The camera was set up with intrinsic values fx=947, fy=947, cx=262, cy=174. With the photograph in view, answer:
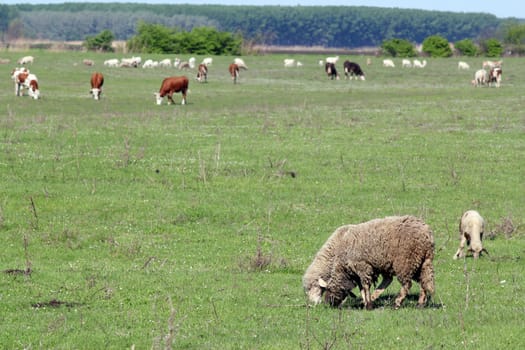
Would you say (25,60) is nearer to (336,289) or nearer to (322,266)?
(322,266)

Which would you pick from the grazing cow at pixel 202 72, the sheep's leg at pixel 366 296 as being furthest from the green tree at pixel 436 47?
the sheep's leg at pixel 366 296

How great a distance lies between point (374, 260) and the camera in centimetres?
1321

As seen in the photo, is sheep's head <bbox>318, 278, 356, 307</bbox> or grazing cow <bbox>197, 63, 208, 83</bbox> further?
grazing cow <bbox>197, 63, 208, 83</bbox>

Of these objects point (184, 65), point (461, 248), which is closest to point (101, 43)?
point (184, 65)

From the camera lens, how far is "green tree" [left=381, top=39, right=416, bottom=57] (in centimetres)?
12169

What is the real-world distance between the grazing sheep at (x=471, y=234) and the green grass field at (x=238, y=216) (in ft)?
1.32

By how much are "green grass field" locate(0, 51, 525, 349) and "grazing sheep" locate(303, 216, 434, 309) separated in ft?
1.20

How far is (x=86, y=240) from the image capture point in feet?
61.3

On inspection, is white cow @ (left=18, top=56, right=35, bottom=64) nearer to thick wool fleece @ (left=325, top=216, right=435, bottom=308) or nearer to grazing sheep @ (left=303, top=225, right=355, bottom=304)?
grazing sheep @ (left=303, top=225, right=355, bottom=304)

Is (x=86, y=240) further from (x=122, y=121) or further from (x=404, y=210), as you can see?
(x=122, y=121)

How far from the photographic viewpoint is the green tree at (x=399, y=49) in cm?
12169

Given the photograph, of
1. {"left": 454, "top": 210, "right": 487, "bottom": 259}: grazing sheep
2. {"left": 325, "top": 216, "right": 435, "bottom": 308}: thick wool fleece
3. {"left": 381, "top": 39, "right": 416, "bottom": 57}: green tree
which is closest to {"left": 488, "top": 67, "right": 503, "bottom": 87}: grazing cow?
{"left": 454, "top": 210, "right": 487, "bottom": 259}: grazing sheep

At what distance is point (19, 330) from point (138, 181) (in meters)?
12.1

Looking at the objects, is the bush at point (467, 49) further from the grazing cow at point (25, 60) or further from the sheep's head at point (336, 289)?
the sheep's head at point (336, 289)
